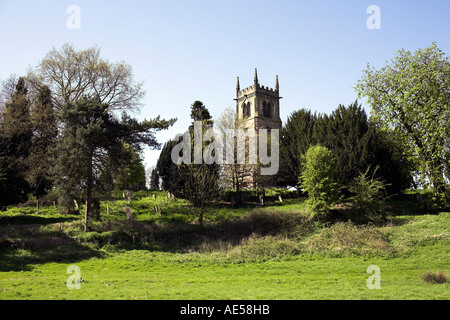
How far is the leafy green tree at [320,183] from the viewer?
92.3ft

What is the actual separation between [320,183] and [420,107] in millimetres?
11132

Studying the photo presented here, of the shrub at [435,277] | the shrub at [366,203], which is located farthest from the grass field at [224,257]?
the shrub at [366,203]

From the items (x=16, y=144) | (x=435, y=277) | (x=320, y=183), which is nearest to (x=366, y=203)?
(x=320, y=183)

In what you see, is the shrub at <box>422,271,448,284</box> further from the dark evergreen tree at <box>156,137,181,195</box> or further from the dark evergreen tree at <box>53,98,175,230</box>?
the dark evergreen tree at <box>156,137,181,195</box>

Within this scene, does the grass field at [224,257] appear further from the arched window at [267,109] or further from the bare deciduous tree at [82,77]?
the arched window at [267,109]

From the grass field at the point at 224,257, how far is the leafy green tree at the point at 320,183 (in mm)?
1400

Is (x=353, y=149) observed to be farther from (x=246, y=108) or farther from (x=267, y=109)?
(x=246, y=108)

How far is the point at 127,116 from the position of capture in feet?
99.2

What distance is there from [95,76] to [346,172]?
2746 centimetres

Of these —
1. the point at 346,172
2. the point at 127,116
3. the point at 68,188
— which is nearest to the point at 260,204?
the point at 346,172

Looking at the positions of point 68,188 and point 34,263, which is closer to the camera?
point 34,263

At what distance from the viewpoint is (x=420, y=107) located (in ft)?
97.0

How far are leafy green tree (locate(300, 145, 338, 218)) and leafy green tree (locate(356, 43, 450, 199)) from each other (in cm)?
684
